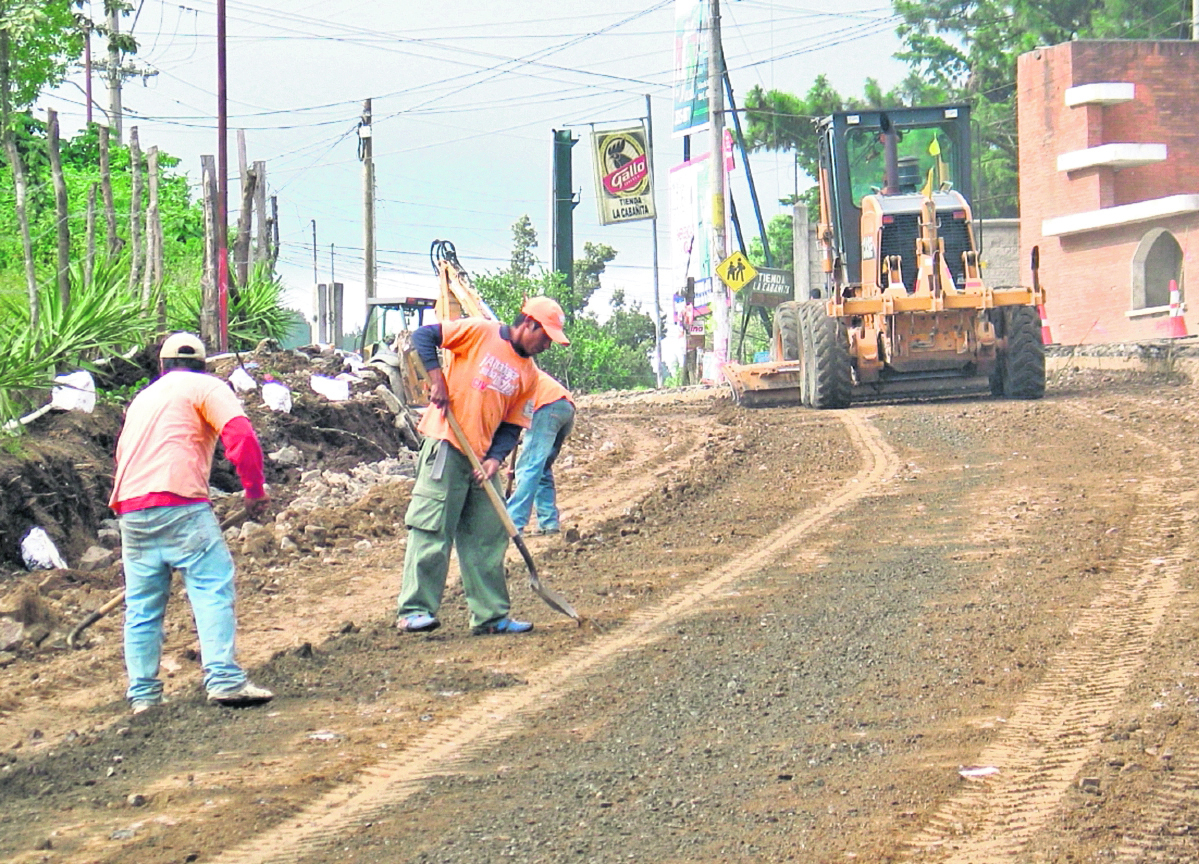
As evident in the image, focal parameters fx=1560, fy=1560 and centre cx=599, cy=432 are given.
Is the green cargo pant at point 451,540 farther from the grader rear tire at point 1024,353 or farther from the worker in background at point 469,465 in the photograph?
the grader rear tire at point 1024,353

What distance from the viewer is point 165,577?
6680mm

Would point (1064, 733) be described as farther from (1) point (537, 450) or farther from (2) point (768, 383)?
(2) point (768, 383)

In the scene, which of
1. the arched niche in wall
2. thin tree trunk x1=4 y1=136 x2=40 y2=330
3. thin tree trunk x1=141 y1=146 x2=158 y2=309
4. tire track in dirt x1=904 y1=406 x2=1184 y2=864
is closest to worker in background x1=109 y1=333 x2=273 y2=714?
tire track in dirt x1=904 y1=406 x2=1184 y2=864

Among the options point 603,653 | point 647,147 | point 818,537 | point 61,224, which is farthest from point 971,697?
point 647,147

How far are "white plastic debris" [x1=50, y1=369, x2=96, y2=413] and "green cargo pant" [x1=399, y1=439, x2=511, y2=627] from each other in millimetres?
5389

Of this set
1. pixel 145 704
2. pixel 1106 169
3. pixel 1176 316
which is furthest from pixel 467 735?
pixel 1106 169

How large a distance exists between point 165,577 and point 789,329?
51.1 ft

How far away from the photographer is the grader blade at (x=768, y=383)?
2095 centimetres

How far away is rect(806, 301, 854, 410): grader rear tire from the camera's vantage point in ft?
61.8

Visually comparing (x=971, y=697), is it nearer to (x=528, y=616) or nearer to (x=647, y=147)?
(x=528, y=616)

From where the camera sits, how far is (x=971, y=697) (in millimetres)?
6098

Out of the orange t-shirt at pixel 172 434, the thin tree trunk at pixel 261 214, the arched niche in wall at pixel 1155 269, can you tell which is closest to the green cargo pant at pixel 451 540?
the orange t-shirt at pixel 172 434

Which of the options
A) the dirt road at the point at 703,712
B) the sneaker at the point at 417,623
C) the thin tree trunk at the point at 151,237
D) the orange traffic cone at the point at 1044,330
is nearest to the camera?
the dirt road at the point at 703,712

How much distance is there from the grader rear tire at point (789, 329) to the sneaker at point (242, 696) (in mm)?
15238
